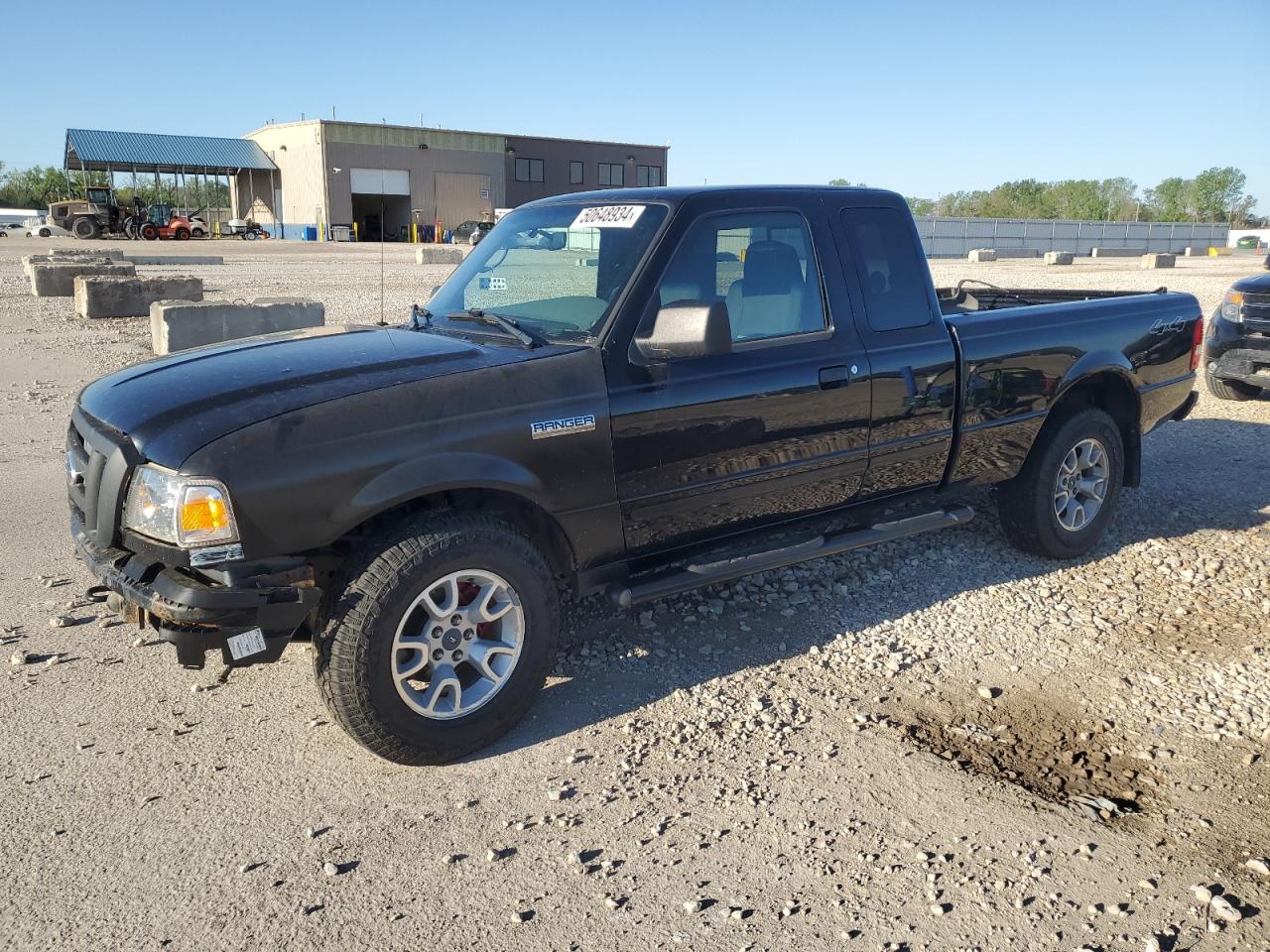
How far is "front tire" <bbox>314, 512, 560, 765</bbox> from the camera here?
335cm

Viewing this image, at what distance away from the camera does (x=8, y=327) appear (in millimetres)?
15008

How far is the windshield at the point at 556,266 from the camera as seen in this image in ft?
13.5

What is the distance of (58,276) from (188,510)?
1995cm

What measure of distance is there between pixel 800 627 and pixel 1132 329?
279cm

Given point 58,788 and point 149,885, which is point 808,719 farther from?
point 58,788

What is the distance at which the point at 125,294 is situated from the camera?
16.4m

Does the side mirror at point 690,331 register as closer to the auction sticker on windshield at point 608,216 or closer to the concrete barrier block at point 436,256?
the auction sticker on windshield at point 608,216

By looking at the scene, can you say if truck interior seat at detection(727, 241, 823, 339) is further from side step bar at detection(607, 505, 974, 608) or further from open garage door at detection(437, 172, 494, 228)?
open garage door at detection(437, 172, 494, 228)

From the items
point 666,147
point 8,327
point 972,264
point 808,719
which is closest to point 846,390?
point 808,719

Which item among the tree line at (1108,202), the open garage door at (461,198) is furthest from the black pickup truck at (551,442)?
the tree line at (1108,202)

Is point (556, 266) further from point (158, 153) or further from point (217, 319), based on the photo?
point (158, 153)

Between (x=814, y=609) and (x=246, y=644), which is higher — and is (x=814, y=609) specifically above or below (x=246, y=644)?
below

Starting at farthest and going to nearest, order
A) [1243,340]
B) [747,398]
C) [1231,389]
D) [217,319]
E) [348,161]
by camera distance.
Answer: [348,161] → [217,319] → [1231,389] → [1243,340] → [747,398]

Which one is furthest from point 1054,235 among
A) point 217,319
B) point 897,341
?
point 897,341
